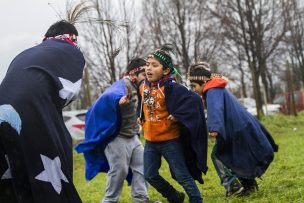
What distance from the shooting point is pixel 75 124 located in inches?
681

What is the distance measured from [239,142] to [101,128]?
5.15ft

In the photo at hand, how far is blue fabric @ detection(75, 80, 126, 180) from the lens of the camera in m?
5.38

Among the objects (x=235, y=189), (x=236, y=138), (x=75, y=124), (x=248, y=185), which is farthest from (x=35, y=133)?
(x=75, y=124)

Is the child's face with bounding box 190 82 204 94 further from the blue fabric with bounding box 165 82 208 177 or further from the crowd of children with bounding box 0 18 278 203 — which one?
the blue fabric with bounding box 165 82 208 177

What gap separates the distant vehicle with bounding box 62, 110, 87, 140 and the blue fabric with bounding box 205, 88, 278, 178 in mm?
12270

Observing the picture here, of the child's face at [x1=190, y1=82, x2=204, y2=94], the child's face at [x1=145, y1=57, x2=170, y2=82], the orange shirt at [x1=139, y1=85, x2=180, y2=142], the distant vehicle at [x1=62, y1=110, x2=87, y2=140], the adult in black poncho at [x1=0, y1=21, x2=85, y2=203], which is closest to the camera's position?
the adult in black poncho at [x1=0, y1=21, x2=85, y2=203]

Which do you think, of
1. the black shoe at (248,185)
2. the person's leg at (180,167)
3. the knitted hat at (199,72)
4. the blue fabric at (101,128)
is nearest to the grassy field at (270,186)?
the black shoe at (248,185)

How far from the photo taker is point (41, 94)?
9.07 feet

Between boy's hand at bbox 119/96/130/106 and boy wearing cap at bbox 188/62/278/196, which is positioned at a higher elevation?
boy's hand at bbox 119/96/130/106

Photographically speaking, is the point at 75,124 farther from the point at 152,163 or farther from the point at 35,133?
the point at 35,133

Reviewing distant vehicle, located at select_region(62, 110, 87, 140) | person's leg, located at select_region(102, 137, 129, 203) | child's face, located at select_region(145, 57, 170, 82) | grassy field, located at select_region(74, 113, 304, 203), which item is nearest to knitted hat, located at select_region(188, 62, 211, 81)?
child's face, located at select_region(145, 57, 170, 82)

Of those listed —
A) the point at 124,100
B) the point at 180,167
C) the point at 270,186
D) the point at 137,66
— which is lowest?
the point at 270,186

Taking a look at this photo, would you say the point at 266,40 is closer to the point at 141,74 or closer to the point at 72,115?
the point at 72,115

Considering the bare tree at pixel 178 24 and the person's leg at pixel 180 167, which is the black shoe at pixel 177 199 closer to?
the person's leg at pixel 180 167
